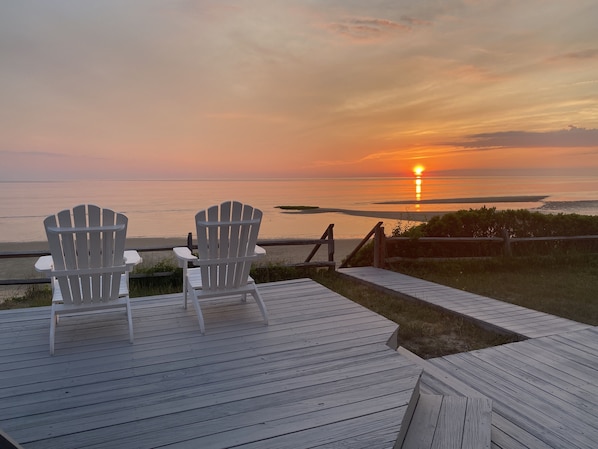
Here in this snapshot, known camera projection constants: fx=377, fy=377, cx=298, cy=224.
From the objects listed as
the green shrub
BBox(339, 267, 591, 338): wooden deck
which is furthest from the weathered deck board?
the green shrub

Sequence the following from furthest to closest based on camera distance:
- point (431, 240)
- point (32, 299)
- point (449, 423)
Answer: point (431, 240)
point (32, 299)
point (449, 423)

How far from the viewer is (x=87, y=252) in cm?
310

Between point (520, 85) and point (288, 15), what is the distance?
17.0 ft

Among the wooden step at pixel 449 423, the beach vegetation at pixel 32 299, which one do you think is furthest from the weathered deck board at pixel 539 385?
the beach vegetation at pixel 32 299

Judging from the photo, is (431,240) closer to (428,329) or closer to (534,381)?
(428,329)

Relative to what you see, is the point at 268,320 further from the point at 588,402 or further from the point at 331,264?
the point at 331,264

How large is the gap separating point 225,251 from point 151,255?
8.31 meters

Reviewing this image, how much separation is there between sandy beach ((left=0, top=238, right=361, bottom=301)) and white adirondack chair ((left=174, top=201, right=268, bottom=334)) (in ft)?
10.0

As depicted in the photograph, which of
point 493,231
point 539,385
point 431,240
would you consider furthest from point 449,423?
point 493,231

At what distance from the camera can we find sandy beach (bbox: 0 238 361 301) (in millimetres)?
8252

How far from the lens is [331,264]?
24.1ft

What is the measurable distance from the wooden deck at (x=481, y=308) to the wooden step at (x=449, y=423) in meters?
1.99

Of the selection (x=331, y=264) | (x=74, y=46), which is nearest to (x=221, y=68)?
(x=74, y=46)

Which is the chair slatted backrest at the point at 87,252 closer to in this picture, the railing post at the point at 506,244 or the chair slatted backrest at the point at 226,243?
the chair slatted backrest at the point at 226,243
